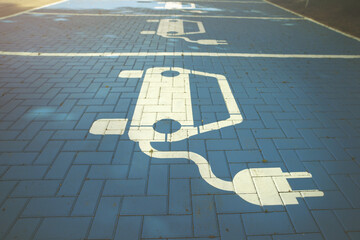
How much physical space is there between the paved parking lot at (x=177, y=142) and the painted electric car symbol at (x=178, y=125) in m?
0.02

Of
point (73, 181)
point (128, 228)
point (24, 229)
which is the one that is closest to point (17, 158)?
point (73, 181)

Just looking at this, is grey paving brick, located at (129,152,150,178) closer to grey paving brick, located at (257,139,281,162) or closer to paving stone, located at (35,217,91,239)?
paving stone, located at (35,217,91,239)

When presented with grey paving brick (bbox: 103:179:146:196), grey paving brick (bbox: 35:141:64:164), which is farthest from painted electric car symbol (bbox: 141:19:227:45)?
grey paving brick (bbox: 103:179:146:196)

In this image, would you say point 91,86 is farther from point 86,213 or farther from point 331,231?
point 331,231

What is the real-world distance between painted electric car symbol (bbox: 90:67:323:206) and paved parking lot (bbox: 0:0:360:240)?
21 millimetres

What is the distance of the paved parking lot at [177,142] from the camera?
84.7 inches

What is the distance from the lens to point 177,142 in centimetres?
308

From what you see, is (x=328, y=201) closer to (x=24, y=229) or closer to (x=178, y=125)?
(x=178, y=125)

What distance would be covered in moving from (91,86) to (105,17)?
722 cm

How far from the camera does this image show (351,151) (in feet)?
9.86

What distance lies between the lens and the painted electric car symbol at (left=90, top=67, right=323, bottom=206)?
2.48 m

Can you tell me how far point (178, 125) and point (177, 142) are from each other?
0.42 meters

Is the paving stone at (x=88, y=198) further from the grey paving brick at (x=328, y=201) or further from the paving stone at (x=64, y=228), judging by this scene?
the grey paving brick at (x=328, y=201)

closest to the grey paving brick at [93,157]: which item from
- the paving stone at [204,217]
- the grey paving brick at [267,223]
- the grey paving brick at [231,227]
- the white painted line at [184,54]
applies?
the paving stone at [204,217]
